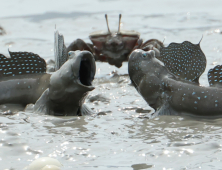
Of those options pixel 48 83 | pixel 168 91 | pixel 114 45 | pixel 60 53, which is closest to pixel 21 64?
pixel 60 53

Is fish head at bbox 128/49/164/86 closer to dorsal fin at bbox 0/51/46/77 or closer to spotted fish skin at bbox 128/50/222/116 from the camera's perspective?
spotted fish skin at bbox 128/50/222/116

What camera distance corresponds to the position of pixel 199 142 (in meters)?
2.24

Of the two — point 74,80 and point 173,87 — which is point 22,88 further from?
point 173,87

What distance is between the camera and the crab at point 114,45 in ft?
18.2

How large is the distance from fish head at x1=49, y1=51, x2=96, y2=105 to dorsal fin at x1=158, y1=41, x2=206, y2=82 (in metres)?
0.79

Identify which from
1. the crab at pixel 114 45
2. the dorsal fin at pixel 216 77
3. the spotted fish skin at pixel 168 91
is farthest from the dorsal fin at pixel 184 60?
the crab at pixel 114 45

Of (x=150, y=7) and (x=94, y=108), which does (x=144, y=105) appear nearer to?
(x=94, y=108)

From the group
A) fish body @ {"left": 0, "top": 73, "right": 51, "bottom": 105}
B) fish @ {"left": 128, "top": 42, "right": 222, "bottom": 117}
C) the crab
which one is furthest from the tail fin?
the crab

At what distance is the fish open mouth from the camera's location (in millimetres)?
2894

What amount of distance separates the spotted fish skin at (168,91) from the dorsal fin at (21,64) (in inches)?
33.1

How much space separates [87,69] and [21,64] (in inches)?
33.3

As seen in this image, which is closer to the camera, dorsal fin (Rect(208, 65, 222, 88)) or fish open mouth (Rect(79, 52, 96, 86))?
fish open mouth (Rect(79, 52, 96, 86))

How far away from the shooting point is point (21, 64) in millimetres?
3510

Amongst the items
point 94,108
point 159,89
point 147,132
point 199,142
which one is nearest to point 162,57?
point 159,89
